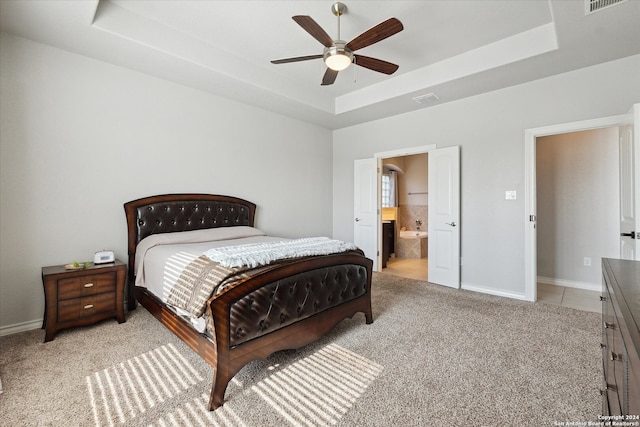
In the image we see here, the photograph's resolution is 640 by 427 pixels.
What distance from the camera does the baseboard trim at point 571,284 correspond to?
4012mm

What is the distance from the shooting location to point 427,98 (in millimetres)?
4062

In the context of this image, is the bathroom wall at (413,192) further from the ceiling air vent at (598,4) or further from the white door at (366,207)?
the ceiling air vent at (598,4)

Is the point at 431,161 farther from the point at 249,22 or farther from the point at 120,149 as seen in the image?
the point at 120,149

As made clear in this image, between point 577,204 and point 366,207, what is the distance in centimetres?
303

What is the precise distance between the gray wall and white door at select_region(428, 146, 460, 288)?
4.78 ft

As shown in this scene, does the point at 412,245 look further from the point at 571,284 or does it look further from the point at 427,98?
the point at 427,98

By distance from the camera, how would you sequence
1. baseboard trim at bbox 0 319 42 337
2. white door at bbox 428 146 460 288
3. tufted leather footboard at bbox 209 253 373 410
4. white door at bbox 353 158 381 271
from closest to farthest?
tufted leather footboard at bbox 209 253 373 410 < baseboard trim at bbox 0 319 42 337 < white door at bbox 428 146 460 288 < white door at bbox 353 158 381 271

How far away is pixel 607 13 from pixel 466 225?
254cm

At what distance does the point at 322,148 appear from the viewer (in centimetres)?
562

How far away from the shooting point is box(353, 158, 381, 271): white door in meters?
5.14

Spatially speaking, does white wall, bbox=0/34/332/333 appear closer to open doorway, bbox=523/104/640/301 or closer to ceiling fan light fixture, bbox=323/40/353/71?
ceiling fan light fixture, bbox=323/40/353/71

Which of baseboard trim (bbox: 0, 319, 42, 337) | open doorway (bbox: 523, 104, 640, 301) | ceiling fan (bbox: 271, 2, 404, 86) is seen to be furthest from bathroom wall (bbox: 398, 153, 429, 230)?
baseboard trim (bbox: 0, 319, 42, 337)

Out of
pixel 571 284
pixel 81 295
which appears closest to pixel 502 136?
pixel 571 284

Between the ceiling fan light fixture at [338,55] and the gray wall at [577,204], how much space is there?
360 centimetres
